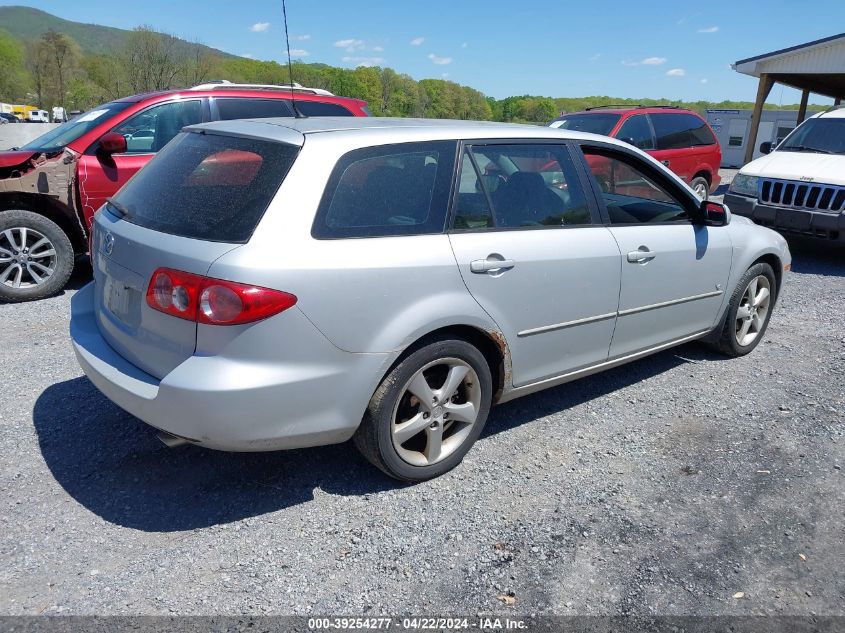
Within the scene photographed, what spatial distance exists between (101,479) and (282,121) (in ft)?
6.52

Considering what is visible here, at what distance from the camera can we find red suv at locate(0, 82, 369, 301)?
5.80m

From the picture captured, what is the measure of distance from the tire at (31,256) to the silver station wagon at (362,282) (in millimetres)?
2909

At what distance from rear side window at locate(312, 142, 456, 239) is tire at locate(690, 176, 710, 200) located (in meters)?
9.66

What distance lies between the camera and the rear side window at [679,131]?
10719 mm

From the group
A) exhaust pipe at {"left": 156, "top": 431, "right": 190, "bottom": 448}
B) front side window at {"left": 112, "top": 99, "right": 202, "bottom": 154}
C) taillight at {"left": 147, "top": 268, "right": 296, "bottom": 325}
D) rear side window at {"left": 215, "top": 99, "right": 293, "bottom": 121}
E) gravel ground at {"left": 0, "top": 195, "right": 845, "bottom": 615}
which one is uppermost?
rear side window at {"left": 215, "top": 99, "right": 293, "bottom": 121}

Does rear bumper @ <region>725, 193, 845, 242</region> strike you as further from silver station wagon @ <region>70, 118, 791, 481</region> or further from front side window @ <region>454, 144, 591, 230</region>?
front side window @ <region>454, 144, 591, 230</region>

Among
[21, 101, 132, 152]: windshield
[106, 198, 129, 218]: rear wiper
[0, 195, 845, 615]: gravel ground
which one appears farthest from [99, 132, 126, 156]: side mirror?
[106, 198, 129, 218]: rear wiper

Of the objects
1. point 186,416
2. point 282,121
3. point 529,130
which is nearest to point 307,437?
point 186,416

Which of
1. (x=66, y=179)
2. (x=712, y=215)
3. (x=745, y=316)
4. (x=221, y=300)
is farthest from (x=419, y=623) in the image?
(x=66, y=179)

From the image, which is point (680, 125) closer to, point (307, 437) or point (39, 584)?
point (307, 437)

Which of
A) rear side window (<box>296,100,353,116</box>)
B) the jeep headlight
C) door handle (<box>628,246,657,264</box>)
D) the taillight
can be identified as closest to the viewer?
the taillight

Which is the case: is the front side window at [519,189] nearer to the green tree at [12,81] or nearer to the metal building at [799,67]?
the metal building at [799,67]

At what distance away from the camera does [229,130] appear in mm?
3188

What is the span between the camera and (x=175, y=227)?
2805mm
